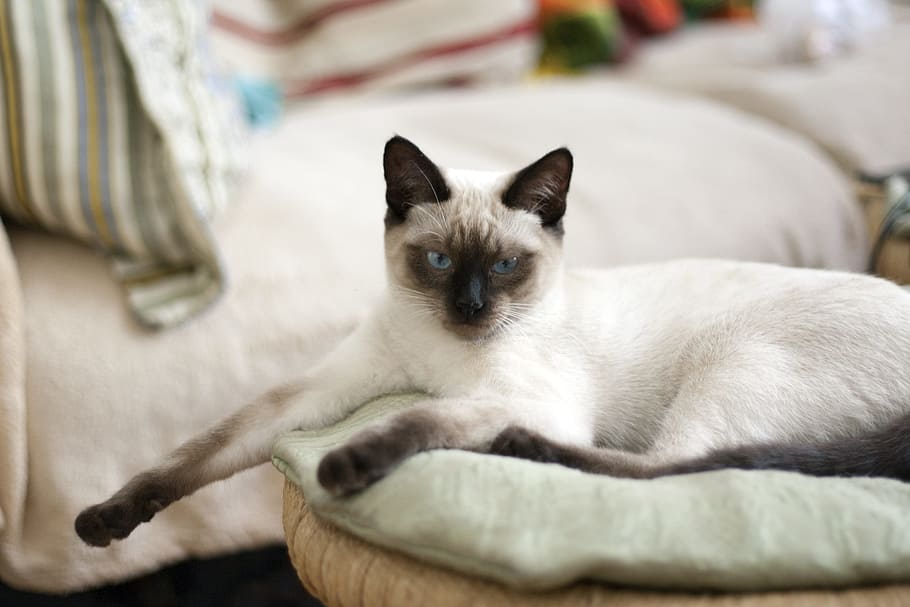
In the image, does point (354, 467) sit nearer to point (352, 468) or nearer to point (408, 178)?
point (352, 468)

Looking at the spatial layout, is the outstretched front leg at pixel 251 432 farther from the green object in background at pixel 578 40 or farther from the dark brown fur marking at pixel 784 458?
the green object in background at pixel 578 40

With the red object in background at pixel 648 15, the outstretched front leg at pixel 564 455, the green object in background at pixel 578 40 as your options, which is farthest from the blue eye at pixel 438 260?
the red object in background at pixel 648 15

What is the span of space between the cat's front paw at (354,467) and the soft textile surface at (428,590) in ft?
0.26

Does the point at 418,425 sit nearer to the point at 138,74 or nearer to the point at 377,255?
the point at 377,255

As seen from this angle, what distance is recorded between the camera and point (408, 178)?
1.22 metres

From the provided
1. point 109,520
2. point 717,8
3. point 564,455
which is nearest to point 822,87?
point 717,8

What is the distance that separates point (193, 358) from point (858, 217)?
5.77 feet

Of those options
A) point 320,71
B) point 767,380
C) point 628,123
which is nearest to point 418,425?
point 767,380

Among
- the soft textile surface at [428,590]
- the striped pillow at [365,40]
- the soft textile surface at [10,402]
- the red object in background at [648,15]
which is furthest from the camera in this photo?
the red object in background at [648,15]

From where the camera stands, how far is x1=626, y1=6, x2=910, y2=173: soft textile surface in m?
2.37

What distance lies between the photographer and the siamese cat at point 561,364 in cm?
108

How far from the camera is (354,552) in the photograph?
3.28 feet

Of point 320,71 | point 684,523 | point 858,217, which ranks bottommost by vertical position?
point 858,217

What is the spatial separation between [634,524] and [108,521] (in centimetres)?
71
